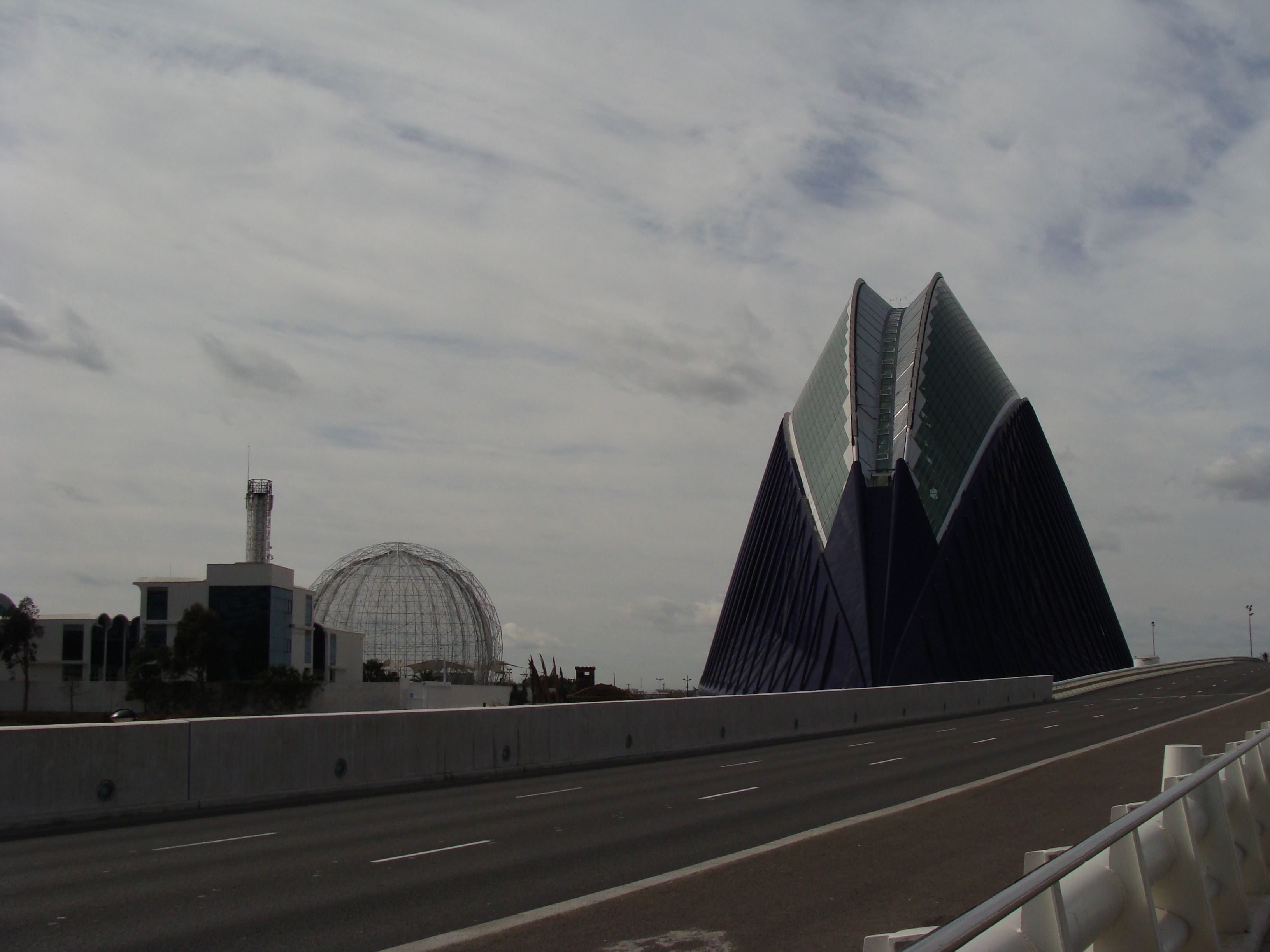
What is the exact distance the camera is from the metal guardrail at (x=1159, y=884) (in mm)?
3621

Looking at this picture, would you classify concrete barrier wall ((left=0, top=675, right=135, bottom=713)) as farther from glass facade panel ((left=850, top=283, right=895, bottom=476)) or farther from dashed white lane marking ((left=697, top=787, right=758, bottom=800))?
dashed white lane marking ((left=697, top=787, right=758, bottom=800))

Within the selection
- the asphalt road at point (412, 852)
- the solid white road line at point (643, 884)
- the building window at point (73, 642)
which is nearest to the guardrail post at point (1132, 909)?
the solid white road line at point (643, 884)

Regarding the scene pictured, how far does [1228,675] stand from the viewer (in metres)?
65.1

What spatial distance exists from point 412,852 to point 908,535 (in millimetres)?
44008

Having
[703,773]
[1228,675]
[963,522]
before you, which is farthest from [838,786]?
[1228,675]

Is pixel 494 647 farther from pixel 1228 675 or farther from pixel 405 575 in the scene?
pixel 1228 675

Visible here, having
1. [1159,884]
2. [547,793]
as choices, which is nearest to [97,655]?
[547,793]

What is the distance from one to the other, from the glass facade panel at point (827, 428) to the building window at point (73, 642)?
37762 mm

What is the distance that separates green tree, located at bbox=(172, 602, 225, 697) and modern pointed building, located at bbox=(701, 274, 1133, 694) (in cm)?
2511

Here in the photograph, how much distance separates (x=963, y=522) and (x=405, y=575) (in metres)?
42.6

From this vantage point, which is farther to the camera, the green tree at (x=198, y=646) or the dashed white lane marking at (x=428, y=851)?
the green tree at (x=198, y=646)

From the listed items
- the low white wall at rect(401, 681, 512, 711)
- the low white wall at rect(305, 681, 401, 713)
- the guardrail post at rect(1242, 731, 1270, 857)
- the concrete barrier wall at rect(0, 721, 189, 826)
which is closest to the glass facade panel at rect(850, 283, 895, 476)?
the low white wall at rect(401, 681, 512, 711)

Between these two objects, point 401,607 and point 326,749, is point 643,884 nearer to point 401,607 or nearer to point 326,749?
point 326,749

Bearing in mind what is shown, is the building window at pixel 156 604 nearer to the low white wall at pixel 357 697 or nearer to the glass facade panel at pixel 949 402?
the low white wall at pixel 357 697
